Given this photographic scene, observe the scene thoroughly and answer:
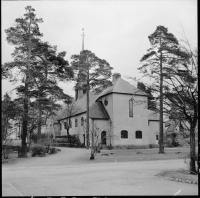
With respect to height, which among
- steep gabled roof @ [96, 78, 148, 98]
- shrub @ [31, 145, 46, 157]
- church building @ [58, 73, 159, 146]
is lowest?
shrub @ [31, 145, 46, 157]

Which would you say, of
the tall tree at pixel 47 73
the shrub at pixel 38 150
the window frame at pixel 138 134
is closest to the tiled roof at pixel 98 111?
the window frame at pixel 138 134

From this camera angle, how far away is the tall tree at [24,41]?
2452 centimetres

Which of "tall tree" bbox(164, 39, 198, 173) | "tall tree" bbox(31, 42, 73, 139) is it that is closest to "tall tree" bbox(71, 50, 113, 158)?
"tall tree" bbox(31, 42, 73, 139)

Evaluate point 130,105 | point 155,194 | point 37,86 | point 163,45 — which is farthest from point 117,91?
point 155,194

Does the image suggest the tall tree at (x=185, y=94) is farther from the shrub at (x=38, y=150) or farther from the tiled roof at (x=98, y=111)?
the tiled roof at (x=98, y=111)

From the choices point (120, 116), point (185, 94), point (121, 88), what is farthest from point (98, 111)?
point (185, 94)

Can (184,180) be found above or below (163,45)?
below

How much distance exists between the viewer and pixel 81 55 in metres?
34.3

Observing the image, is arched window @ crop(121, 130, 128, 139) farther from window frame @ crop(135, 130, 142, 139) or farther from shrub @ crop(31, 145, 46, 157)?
shrub @ crop(31, 145, 46, 157)

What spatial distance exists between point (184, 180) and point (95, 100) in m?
33.4

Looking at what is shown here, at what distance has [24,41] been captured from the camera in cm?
2528

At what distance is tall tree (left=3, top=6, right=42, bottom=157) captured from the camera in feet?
80.4

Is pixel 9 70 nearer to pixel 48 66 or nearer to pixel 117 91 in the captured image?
pixel 48 66

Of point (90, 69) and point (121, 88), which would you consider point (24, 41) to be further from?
point (121, 88)
